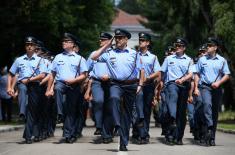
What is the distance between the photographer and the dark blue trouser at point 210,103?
17.8 metres

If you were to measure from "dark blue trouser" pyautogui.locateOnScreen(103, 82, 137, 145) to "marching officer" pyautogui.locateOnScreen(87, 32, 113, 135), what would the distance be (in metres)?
1.38

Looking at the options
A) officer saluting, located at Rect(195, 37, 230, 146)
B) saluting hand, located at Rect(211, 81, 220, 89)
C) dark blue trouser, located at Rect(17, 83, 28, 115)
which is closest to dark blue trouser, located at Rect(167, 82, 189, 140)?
officer saluting, located at Rect(195, 37, 230, 146)

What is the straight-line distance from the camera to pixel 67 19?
44719 millimetres

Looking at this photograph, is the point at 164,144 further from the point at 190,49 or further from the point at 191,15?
the point at 190,49

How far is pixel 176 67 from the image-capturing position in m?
18.4

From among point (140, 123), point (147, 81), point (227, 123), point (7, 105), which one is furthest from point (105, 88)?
point (227, 123)

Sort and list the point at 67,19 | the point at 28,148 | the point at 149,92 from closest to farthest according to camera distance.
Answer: the point at 28,148 < the point at 149,92 < the point at 67,19

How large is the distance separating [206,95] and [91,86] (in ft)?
7.86

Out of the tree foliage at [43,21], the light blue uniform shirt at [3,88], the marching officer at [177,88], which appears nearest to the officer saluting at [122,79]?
the marching officer at [177,88]

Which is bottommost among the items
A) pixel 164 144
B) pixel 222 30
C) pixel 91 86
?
pixel 164 144

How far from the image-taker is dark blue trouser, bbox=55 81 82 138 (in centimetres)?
1764

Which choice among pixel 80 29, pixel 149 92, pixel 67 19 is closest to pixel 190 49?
pixel 80 29

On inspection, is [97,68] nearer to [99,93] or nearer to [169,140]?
[99,93]

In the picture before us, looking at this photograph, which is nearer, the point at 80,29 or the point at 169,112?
the point at 169,112
